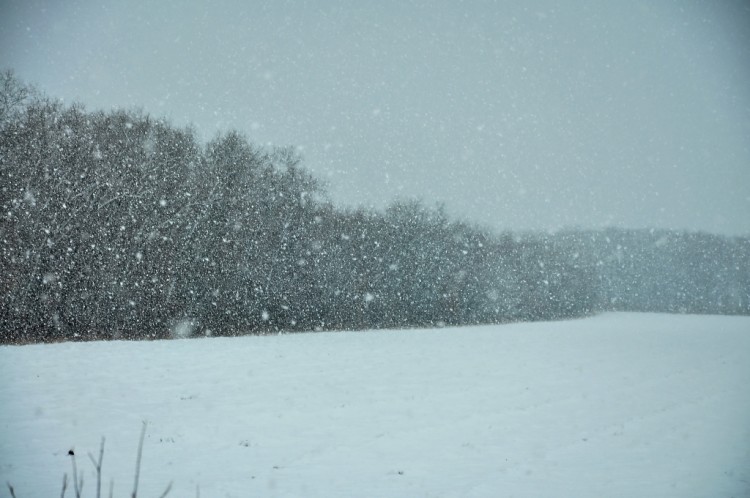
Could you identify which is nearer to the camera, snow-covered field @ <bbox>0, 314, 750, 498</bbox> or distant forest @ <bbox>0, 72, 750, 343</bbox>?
snow-covered field @ <bbox>0, 314, 750, 498</bbox>

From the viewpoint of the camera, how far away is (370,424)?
25.1ft

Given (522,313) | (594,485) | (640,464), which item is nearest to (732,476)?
(640,464)

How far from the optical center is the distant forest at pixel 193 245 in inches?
728

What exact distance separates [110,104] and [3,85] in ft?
18.3

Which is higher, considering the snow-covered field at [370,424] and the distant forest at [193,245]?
the distant forest at [193,245]

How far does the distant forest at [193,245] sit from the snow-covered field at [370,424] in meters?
5.67

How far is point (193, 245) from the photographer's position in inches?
885

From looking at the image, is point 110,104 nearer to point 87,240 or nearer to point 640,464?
point 87,240

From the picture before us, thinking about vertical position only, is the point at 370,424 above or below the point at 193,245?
below

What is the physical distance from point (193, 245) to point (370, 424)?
17.5 m

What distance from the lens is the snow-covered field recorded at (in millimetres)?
5309

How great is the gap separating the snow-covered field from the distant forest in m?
5.67

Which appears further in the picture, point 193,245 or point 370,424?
point 193,245

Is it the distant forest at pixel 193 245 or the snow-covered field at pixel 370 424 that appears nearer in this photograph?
the snow-covered field at pixel 370 424
